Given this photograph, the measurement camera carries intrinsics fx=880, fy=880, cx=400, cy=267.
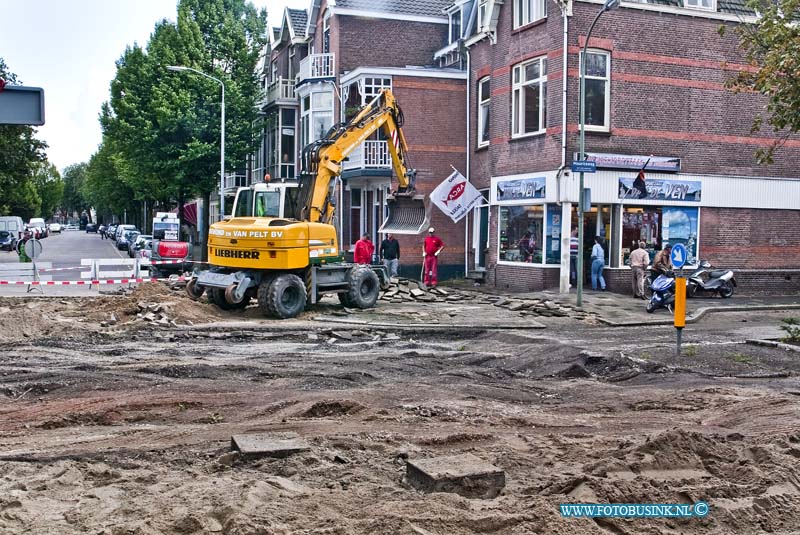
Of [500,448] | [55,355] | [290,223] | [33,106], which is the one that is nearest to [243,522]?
[500,448]

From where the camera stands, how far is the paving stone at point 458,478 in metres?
6.13

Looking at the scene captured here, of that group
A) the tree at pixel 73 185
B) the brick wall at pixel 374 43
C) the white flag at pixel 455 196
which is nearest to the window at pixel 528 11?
the white flag at pixel 455 196

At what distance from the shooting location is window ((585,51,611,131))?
24906mm

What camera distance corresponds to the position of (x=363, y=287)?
2111cm

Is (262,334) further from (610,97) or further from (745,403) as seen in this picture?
(610,97)

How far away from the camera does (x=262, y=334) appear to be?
16484 mm

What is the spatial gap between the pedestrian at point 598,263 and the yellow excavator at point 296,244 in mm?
6181

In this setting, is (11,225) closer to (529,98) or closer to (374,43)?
(374,43)

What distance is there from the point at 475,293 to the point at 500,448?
17875 mm

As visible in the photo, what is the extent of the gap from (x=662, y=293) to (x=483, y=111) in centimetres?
1193

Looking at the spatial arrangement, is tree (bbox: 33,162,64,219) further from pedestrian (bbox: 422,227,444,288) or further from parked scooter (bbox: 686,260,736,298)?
parked scooter (bbox: 686,260,736,298)

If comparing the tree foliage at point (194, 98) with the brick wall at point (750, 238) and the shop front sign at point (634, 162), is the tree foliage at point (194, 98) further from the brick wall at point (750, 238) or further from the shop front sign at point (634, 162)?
the brick wall at point (750, 238)

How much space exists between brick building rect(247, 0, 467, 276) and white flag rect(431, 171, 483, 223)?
3.63 metres

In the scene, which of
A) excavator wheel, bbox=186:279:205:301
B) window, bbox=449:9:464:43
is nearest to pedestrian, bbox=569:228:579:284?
excavator wheel, bbox=186:279:205:301
